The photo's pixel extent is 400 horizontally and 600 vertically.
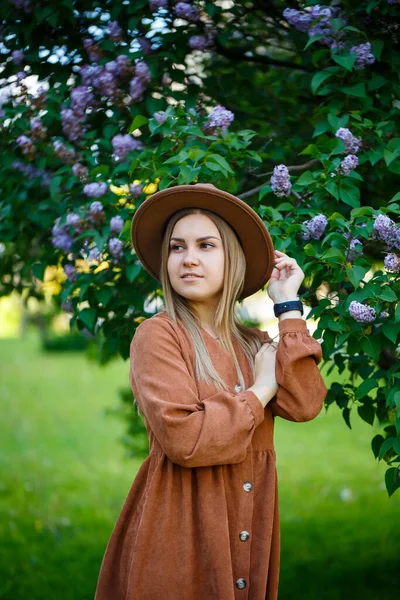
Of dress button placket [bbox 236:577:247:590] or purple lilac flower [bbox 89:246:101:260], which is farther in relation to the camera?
purple lilac flower [bbox 89:246:101:260]

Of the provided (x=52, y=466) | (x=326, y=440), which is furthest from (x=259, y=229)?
(x=326, y=440)

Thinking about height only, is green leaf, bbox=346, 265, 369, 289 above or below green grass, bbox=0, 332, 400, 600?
above

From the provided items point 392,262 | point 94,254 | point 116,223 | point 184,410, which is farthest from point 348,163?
point 184,410

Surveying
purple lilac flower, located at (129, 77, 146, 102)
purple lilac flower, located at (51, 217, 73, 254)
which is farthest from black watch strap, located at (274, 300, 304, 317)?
purple lilac flower, located at (129, 77, 146, 102)

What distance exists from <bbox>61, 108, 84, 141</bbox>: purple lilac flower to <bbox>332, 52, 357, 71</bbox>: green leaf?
3.74ft

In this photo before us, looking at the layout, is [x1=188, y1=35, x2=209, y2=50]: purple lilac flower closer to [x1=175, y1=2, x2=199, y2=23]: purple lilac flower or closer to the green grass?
[x1=175, y1=2, x2=199, y2=23]: purple lilac flower

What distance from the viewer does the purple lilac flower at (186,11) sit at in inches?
125

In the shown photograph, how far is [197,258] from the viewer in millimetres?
2305

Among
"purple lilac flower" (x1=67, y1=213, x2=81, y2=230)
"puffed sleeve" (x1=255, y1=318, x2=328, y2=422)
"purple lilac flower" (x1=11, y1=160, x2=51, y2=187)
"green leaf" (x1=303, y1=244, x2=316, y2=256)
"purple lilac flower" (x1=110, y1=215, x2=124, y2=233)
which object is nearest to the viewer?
"puffed sleeve" (x1=255, y1=318, x2=328, y2=422)

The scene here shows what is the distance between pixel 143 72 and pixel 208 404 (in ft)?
5.41

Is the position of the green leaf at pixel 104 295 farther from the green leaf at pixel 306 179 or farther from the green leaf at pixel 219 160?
the green leaf at pixel 306 179

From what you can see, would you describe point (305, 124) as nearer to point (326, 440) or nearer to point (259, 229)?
Answer: point (259, 229)

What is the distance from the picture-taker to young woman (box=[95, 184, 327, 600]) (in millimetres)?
2150

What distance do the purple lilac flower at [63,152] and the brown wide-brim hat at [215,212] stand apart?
0.83 metres
